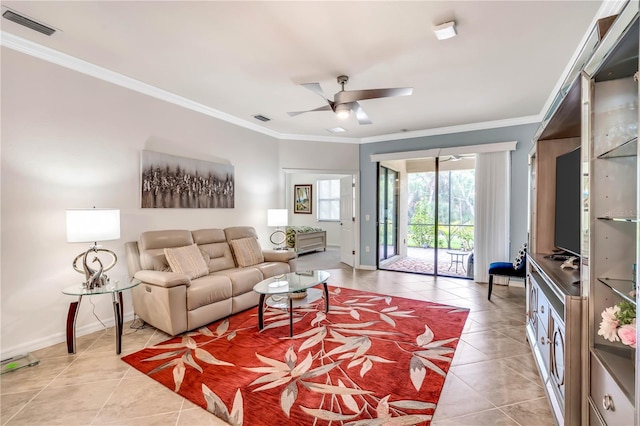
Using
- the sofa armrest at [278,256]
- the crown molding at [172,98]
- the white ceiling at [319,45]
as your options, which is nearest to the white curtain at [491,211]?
the crown molding at [172,98]

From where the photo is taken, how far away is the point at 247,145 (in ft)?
17.1

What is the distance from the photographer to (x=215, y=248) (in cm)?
414

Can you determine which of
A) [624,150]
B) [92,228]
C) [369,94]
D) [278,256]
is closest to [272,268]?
[278,256]

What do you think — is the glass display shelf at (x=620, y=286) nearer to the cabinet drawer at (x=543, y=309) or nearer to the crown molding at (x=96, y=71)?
the cabinet drawer at (x=543, y=309)

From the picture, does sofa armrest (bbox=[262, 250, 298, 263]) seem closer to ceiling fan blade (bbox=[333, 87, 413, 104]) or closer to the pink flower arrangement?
ceiling fan blade (bbox=[333, 87, 413, 104])

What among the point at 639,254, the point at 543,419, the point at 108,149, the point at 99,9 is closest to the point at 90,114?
the point at 108,149

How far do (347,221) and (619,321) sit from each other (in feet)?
18.0

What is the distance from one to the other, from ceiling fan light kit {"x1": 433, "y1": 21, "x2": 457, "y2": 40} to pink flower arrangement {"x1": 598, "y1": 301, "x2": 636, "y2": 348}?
84.6 inches

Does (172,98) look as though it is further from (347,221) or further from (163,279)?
(347,221)

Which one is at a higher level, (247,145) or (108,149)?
(247,145)

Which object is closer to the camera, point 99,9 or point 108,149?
point 99,9

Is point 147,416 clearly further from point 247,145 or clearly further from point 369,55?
point 247,145

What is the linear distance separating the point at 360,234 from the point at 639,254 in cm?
545

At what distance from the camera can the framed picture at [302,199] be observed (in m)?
9.85
